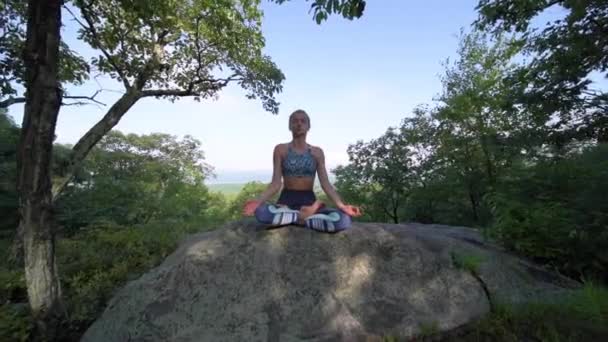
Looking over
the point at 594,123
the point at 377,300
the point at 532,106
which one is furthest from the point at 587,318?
the point at 594,123

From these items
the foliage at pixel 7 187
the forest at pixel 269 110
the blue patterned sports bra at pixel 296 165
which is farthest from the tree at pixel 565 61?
the foliage at pixel 7 187

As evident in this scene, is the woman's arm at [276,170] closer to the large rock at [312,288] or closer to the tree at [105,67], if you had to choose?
the large rock at [312,288]

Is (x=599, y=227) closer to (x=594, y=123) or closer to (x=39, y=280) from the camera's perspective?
(x=39, y=280)

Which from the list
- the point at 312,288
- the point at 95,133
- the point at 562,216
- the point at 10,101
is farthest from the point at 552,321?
the point at 95,133

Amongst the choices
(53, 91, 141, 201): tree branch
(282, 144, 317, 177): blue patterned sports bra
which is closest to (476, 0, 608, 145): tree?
(282, 144, 317, 177): blue patterned sports bra

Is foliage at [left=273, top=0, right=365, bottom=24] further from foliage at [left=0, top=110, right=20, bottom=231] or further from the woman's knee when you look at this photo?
foliage at [left=0, top=110, right=20, bottom=231]

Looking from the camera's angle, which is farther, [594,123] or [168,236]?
[594,123]

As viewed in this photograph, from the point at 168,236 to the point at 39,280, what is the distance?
2657 millimetres

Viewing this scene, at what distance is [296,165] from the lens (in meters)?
3.79

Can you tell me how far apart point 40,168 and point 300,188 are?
2.68 meters

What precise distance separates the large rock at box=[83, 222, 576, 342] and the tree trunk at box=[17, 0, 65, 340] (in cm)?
59

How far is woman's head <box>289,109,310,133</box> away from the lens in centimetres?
382

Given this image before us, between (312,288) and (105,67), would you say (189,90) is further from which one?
(312,288)

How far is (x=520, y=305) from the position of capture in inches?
117
